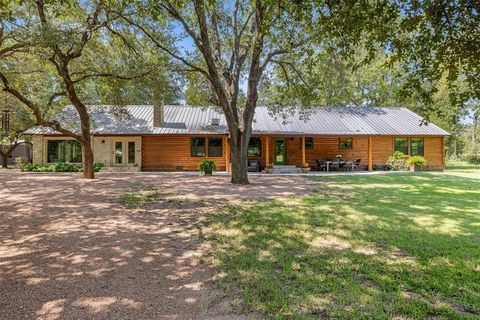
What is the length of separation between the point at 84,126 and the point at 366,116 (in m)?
20.3

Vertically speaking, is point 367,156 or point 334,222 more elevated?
point 367,156

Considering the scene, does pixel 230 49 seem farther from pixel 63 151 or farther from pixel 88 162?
pixel 63 151

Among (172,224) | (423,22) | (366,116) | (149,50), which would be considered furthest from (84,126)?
(366,116)

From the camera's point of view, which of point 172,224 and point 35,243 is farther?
point 172,224

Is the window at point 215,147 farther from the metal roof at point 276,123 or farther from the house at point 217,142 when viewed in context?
the metal roof at point 276,123

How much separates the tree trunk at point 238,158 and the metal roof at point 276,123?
6843mm

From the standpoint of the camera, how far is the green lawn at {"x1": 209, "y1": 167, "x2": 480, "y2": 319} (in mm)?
3143

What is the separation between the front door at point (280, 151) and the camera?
21.7 meters

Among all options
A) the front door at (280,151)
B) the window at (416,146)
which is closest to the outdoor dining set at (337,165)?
the front door at (280,151)

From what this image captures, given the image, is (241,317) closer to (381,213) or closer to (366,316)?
(366,316)

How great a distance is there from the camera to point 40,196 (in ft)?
30.1

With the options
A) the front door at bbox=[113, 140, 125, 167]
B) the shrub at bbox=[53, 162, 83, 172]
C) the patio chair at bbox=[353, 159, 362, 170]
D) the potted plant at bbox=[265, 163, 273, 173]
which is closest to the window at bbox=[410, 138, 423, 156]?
the patio chair at bbox=[353, 159, 362, 170]

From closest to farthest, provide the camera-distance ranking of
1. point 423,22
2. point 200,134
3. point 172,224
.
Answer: point 423,22
point 172,224
point 200,134

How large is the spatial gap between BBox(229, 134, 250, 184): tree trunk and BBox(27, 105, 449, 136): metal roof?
6843 mm
